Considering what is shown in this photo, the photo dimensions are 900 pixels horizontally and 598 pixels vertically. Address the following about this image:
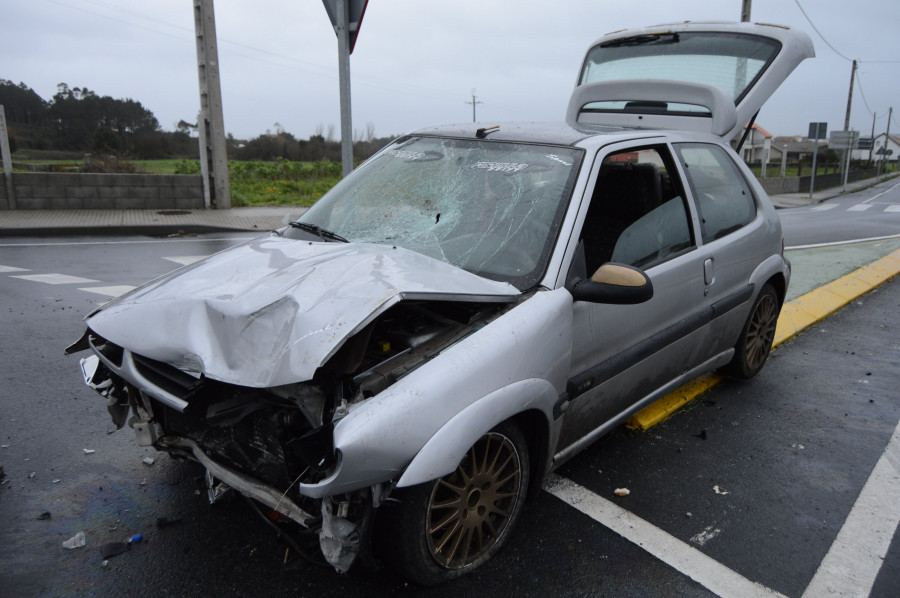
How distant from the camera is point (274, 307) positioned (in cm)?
236

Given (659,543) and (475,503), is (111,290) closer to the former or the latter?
(475,503)

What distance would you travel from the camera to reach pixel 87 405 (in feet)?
12.8

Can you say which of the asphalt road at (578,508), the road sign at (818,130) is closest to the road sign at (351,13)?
the asphalt road at (578,508)

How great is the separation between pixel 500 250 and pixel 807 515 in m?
1.91

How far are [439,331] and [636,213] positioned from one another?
177 centimetres

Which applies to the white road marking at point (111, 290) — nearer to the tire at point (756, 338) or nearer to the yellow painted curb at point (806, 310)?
the yellow painted curb at point (806, 310)

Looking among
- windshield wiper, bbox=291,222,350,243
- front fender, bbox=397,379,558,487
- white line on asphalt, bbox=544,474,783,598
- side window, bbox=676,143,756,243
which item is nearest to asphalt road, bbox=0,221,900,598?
white line on asphalt, bbox=544,474,783,598

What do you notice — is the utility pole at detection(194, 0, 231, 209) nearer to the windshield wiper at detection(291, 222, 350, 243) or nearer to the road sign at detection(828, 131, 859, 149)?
the windshield wiper at detection(291, 222, 350, 243)

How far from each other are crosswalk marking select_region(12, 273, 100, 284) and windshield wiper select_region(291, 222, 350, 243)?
4.73 m

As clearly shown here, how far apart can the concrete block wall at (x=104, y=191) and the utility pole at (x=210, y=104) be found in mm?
365

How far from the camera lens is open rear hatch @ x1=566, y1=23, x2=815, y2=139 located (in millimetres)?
4414

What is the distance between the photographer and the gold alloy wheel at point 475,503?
2334 mm

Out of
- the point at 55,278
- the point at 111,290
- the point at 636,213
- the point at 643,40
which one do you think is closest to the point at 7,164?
the point at 55,278

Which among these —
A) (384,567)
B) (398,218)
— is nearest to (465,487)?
(384,567)
